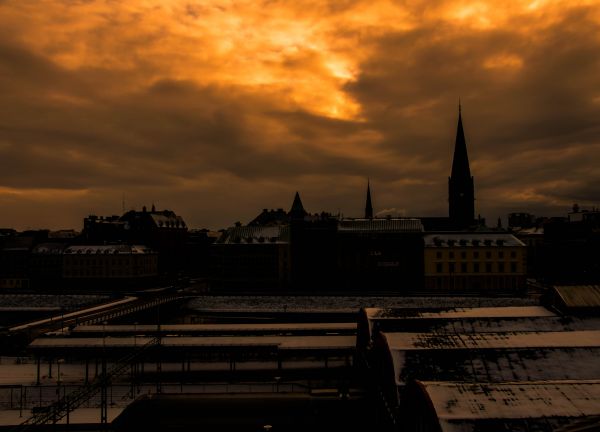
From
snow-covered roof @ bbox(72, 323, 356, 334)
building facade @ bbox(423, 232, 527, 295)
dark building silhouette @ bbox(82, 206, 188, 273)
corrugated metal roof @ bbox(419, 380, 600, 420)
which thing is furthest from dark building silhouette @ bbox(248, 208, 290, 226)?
corrugated metal roof @ bbox(419, 380, 600, 420)

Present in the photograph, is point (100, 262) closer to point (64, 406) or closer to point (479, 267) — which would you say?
point (479, 267)

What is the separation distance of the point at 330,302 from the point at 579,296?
4597cm

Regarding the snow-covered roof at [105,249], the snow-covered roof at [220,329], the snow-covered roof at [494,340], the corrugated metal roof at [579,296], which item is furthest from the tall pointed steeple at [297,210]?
the snow-covered roof at [494,340]

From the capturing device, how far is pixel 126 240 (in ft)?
→ 452

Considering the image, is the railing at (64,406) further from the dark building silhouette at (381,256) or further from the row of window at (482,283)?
the row of window at (482,283)

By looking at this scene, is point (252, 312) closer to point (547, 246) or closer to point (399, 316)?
point (399, 316)

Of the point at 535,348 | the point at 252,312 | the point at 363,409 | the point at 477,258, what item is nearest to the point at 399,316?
the point at 363,409

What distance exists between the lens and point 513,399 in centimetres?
2408

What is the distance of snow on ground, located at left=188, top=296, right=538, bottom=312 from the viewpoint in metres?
82.5

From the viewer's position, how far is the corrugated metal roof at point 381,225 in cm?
11069

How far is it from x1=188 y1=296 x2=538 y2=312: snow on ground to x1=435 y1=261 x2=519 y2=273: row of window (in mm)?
15641

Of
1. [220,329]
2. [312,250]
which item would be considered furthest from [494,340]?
[312,250]

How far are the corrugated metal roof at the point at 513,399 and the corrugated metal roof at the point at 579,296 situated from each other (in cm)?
2118

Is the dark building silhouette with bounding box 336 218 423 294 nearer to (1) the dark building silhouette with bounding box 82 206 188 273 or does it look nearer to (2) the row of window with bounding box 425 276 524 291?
(2) the row of window with bounding box 425 276 524 291
